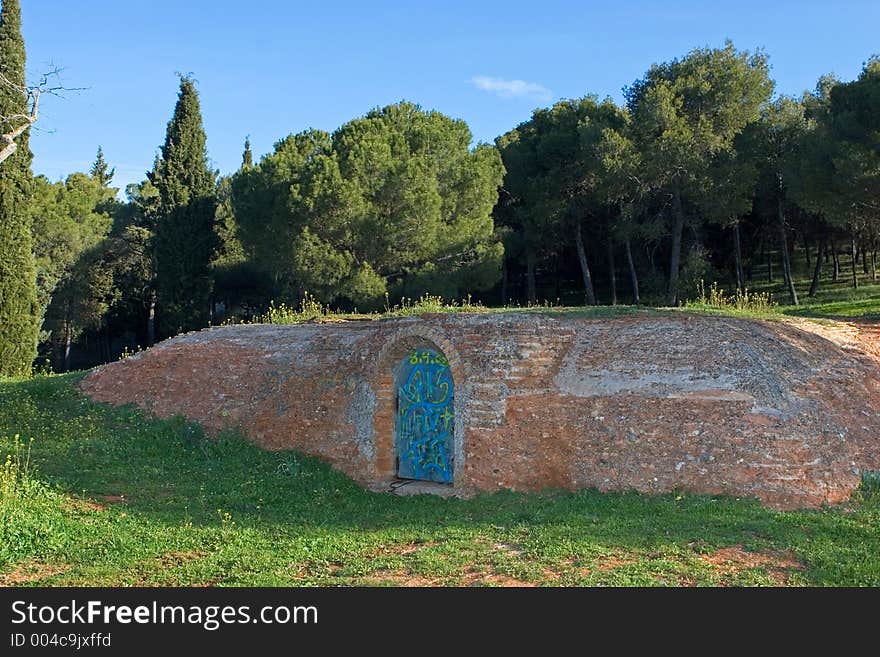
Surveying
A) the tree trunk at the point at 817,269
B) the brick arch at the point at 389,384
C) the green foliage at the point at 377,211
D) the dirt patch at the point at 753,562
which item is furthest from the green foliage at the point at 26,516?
the tree trunk at the point at 817,269

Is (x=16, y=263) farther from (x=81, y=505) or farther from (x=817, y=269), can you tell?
(x=817, y=269)

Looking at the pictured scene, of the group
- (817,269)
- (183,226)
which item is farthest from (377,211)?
(817,269)

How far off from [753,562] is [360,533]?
363 centimetres

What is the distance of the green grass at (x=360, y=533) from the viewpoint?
5871mm

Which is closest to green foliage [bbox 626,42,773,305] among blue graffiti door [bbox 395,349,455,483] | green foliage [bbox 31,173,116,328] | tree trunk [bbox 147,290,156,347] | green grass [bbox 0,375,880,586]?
blue graffiti door [bbox 395,349,455,483]

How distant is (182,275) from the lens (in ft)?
80.2

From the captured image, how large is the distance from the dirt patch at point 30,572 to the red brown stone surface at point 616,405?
4541mm

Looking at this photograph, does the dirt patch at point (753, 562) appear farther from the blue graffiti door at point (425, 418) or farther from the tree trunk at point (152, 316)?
the tree trunk at point (152, 316)

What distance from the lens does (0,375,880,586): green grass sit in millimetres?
5871

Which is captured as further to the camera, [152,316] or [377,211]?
[152,316]

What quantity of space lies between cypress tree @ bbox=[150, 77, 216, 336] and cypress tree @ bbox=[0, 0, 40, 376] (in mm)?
5348

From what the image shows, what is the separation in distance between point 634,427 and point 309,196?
43.7 feet

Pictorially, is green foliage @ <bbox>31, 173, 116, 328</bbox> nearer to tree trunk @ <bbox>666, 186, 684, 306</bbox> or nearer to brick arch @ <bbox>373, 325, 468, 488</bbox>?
brick arch @ <bbox>373, 325, 468, 488</bbox>

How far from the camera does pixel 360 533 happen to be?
7.35 meters
